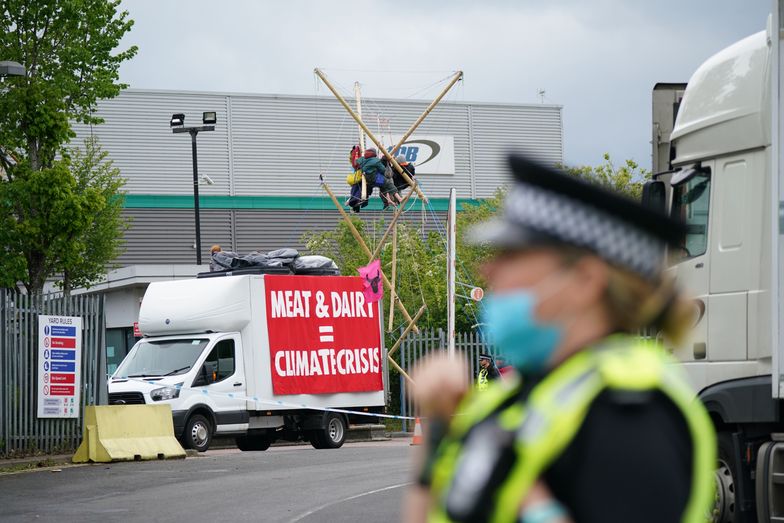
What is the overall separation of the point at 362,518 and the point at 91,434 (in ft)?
30.9

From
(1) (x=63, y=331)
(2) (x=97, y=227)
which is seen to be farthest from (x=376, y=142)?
(2) (x=97, y=227)

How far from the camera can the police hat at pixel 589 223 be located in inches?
78.4

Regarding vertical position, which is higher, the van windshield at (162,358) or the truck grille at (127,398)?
the van windshield at (162,358)

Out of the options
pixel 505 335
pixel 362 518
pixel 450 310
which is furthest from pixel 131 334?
pixel 505 335

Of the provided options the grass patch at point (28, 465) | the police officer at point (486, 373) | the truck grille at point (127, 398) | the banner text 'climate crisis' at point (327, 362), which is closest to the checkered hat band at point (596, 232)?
the grass patch at point (28, 465)

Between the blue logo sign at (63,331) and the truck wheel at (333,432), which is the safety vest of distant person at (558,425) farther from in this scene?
the truck wheel at (333,432)

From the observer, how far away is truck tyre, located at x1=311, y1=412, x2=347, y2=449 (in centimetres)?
2636

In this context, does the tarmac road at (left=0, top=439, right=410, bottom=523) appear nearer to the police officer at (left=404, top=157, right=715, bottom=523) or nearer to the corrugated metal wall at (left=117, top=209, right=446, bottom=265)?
the police officer at (left=404, top=157, right=715, bottom=523)

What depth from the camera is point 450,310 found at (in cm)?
2117

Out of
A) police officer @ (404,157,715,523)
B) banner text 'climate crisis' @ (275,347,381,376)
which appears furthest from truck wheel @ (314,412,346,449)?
police officer @ (404,157,715,523)

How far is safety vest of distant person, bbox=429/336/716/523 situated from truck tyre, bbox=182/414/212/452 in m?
22.8

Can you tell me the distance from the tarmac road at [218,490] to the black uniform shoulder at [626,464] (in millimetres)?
11638

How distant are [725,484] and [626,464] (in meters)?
8.18

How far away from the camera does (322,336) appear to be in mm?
26516
